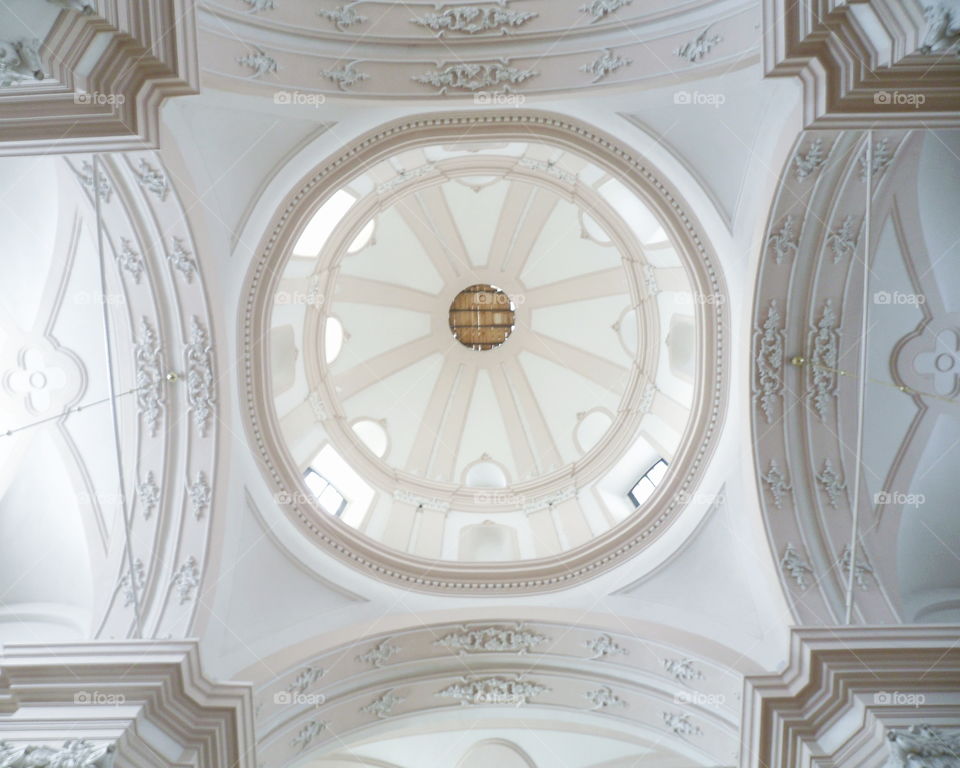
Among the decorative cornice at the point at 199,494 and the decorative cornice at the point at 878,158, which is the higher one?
the decorative cornice at the point at 878,158

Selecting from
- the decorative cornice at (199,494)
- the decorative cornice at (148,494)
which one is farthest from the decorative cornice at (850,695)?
the decorative cornice at (148,494)

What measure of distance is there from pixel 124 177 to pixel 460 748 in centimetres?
1028

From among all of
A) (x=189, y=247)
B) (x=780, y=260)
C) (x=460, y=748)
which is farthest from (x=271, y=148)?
(x=460, y=748)

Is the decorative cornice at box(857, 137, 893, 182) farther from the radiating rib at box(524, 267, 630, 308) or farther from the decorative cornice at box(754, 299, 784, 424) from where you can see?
the radiating rib at box(524, 267, 630, 308)

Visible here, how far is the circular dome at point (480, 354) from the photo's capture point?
13.0 metres

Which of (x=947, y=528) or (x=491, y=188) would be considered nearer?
(x=947, y=528)

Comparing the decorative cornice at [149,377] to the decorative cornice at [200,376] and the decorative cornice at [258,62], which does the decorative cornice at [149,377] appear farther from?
the decorative cornice at [258,62]

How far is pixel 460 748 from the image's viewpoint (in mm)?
15047

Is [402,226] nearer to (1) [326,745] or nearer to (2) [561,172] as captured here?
(2) [561,172]

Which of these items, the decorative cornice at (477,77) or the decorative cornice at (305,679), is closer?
the decorative cornice at (477,77)

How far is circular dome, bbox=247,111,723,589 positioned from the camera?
1299 cm

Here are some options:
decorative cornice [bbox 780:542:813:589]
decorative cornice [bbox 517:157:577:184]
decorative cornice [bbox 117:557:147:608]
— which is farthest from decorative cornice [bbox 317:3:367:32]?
decorative cornice [bbox 780:542:813:589]

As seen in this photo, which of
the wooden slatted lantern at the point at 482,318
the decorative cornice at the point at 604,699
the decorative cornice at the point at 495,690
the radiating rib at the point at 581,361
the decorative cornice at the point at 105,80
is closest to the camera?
the decorative cornice at the point at 105,80

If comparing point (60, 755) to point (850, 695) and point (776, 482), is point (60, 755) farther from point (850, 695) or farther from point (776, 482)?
point (776, 482)
